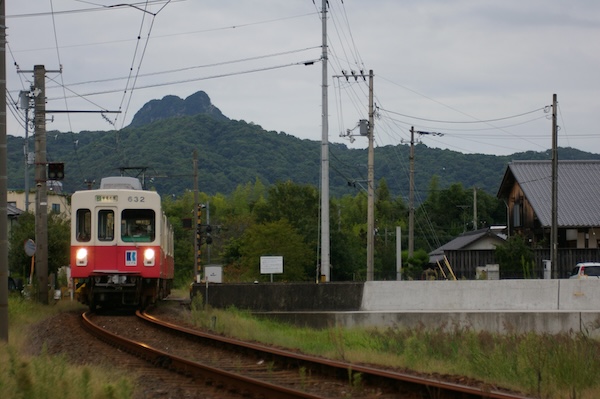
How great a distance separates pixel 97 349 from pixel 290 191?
59.9m

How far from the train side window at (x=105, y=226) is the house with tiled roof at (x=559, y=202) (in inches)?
1174

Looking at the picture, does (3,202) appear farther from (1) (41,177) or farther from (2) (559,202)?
(2) (559,202)

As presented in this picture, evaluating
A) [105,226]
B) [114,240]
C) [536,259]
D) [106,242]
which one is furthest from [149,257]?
[536,259]

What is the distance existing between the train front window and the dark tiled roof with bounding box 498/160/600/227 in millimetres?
29048

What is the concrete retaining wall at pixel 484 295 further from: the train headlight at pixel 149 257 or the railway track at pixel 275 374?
the railway track at pixel 275 374

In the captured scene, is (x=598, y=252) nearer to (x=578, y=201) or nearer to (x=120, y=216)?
(x=578, y=201)

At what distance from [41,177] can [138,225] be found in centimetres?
459

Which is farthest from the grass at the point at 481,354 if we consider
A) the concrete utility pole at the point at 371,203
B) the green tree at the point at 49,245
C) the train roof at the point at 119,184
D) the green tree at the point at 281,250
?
the green tree at the point at 281,250

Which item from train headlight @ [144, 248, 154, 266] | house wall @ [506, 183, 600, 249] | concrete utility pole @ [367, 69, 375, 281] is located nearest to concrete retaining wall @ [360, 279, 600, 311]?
train headlight @ [144, 248, 154, 266]

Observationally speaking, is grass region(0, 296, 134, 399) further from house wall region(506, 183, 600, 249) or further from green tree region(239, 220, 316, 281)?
green tree region(239, 220, 316, 281)

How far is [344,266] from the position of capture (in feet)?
191

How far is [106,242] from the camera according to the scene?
23.4 metres

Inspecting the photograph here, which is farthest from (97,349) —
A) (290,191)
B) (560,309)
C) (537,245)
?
(290,191)

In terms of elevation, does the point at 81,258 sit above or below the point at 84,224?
below
